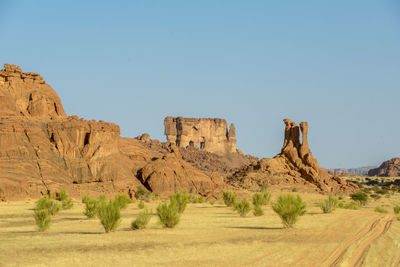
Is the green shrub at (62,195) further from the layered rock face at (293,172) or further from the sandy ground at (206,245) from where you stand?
the layered rock face at (293,172)

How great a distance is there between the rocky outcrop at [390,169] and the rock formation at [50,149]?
126443mm

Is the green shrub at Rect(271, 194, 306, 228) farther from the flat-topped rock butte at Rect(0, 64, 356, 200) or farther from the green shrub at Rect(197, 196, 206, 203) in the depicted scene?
the flat-topped rock butte at Rect(0, 64, 356, 200)

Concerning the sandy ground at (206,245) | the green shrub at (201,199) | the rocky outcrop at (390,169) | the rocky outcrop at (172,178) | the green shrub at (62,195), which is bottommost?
the sandy ground at (206,245)

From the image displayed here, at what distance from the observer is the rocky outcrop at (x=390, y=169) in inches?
6363

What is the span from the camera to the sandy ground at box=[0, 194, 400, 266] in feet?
44.6

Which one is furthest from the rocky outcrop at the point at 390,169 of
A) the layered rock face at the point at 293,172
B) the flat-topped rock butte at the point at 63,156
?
the flat-topped rock butte at the point at 63,156

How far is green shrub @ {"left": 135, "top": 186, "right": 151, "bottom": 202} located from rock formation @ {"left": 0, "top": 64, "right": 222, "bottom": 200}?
0.80 metres

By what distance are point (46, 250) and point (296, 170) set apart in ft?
194

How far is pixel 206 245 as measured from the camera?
16500 millimetres

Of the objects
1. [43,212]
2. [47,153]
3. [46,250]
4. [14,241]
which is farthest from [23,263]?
[47,153]

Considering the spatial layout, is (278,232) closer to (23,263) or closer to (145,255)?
(145,255)

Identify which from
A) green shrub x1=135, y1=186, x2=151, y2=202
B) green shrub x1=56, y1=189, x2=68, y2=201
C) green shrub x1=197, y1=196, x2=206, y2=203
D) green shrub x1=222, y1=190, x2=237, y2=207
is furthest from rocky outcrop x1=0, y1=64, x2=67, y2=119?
green shrub x1=222, y1=190, x2=237, y2=207

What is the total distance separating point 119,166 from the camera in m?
46.7

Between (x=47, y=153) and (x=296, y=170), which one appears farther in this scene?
(x=296, y=170)
